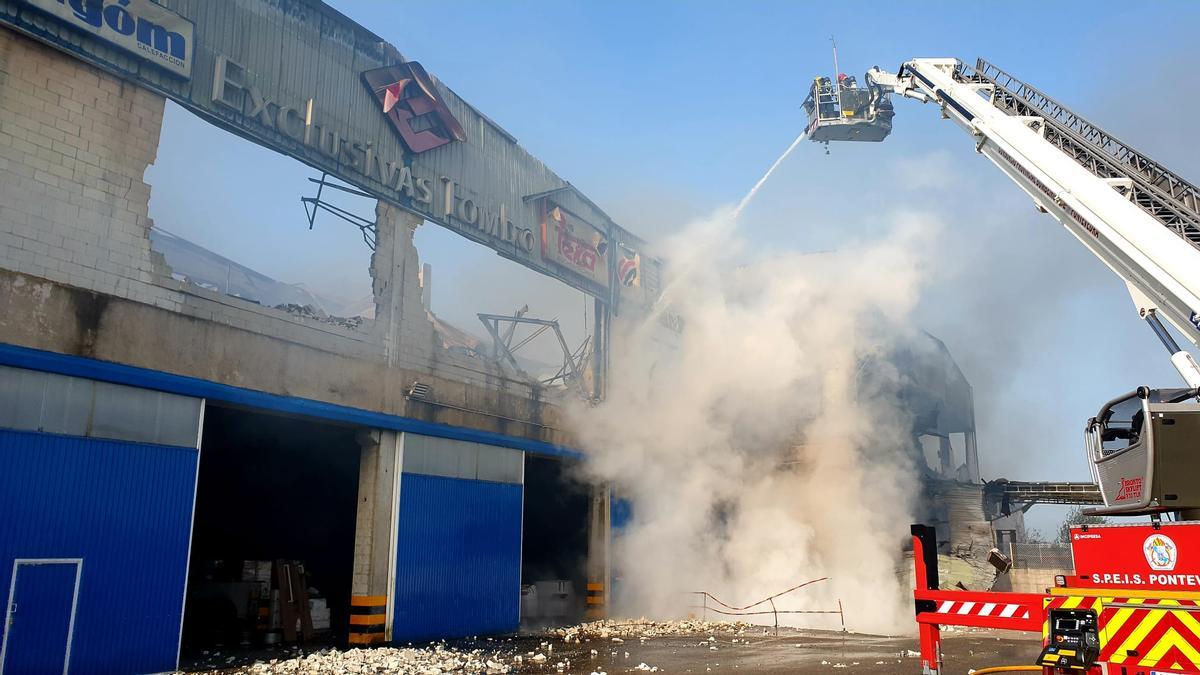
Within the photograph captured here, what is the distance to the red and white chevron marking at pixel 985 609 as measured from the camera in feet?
21.9

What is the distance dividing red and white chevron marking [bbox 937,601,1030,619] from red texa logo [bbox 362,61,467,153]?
16.2 metres

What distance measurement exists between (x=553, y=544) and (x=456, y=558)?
387 inches

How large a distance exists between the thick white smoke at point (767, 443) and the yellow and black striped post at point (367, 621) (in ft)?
30.3

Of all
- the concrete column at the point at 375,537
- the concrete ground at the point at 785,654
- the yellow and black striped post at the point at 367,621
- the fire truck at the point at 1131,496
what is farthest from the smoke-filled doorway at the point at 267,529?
the fire truck at the point at 1131,496

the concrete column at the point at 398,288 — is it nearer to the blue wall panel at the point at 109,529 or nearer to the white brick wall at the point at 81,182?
the white brick wall at the point at 81,182

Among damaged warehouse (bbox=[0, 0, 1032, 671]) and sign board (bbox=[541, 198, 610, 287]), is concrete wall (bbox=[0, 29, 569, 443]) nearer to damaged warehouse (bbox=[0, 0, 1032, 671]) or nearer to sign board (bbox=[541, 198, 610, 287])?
damaged warehouse (bbox=[0, 0, 1032, 671])

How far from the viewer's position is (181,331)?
14156 mm

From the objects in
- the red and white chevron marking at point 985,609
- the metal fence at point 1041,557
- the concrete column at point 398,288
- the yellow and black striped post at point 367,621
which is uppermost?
the concrete column at point 398,288

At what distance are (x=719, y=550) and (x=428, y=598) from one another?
11551mm

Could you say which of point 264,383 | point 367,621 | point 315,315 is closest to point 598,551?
point 367,621

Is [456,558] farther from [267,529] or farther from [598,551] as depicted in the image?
[267,529]

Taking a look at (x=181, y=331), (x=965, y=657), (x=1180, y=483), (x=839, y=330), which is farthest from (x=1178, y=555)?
(x=839, y=330)

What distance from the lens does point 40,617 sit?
11.7m

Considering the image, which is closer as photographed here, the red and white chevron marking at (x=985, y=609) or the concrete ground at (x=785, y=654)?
the red and white chevron marking at (x=985, y=609)
